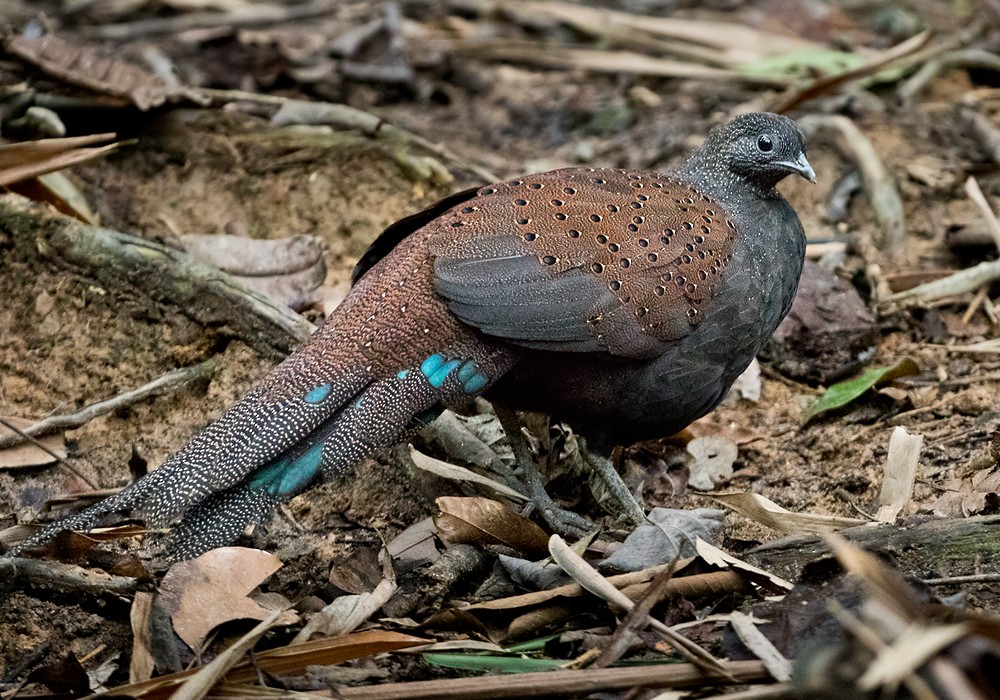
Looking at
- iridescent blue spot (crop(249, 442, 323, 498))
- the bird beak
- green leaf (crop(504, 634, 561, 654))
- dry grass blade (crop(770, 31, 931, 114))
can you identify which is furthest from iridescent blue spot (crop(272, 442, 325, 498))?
dry grass blade (crop(770, 31, 931, 114))

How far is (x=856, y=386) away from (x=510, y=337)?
1.75 metres

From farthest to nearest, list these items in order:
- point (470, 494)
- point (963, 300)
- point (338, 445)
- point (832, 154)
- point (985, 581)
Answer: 1. point (832, 154)
2. point (963, 300)
3. point (470, 494)
4. point (338, 445)
5. point (985, 581)

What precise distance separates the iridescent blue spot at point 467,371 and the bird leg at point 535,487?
→ 0.53 m

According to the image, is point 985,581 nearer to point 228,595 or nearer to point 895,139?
point 228,595

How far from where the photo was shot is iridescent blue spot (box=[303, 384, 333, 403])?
3.60 meters

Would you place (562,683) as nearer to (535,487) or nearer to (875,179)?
(535,487)

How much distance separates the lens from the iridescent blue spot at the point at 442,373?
376 cm

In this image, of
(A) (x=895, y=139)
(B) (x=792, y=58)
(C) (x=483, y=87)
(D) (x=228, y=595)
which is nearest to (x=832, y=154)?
(A) (x=895, y=139)

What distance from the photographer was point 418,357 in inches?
147

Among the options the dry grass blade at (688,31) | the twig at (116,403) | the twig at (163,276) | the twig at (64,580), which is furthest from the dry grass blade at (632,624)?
the dry grass blade at (688,31)

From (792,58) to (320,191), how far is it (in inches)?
124

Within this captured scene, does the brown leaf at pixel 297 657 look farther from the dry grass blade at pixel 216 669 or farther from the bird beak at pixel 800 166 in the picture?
the bird beak at pixel 800 166

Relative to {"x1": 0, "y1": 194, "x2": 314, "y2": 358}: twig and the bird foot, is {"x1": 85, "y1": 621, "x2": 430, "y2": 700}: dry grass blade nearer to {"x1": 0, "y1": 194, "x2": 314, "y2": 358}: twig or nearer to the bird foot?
the bird foot

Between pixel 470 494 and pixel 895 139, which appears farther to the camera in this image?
pixel 895 139
